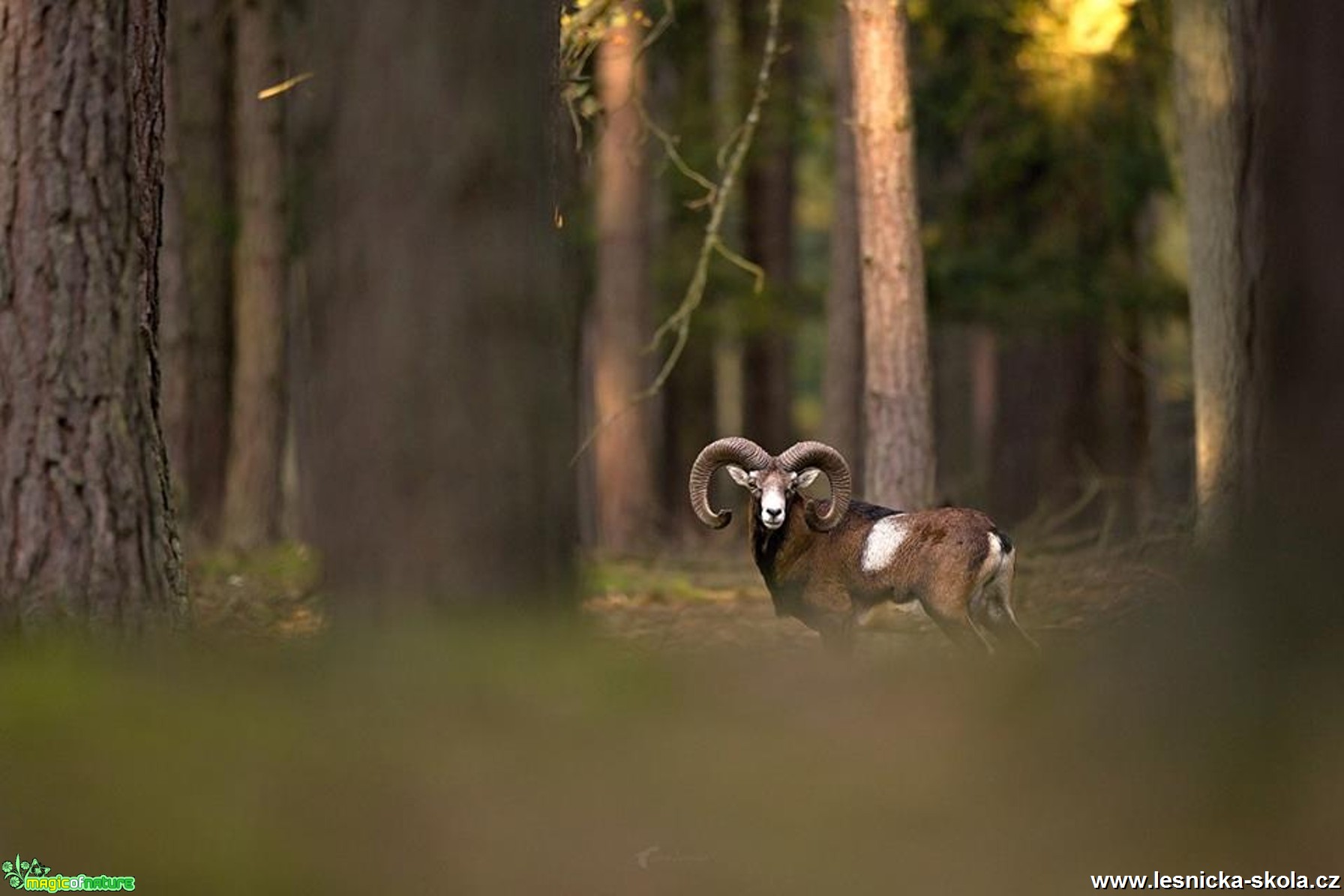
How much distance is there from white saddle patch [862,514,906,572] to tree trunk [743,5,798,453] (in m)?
17.3

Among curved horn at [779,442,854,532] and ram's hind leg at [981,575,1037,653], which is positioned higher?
curved horn at [779,442,854,532]

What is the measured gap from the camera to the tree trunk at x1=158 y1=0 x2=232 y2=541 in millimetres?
23156

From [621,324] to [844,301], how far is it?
2976mm

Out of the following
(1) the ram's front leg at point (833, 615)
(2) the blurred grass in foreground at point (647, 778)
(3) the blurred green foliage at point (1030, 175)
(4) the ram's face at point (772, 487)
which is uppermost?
(3) the blurred green foliage at point (1030, 175)

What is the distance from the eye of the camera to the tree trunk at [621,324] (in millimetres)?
25891

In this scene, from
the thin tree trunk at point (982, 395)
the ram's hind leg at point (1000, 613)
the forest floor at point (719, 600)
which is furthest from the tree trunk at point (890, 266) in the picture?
the thin tree trunk at point (982, 395)

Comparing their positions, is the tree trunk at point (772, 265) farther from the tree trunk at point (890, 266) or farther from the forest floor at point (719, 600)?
the tree trunk at point (890, 266)

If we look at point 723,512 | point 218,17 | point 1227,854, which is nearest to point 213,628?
point 723,512

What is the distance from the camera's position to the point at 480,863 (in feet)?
20.9

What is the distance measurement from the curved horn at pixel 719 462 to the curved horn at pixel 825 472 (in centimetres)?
17

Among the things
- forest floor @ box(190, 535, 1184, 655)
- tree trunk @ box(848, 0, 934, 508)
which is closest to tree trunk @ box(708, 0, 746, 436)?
forest floor @ box(190, 535, 1184, 655)

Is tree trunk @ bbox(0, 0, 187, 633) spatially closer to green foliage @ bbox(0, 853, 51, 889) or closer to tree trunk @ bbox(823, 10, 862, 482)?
green foliage @ bbox(0, 853, 51, 889)

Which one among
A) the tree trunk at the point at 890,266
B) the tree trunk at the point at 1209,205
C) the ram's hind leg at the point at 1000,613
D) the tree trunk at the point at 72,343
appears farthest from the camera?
the tree trunk at the point at 890,266

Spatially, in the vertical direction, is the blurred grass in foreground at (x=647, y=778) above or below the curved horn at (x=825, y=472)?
below
